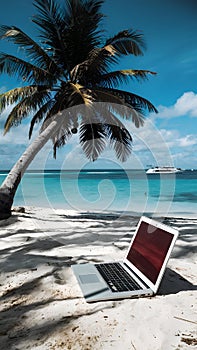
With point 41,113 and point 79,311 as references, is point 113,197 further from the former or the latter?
point 79,311

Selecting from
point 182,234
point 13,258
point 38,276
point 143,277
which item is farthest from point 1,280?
point 182,234

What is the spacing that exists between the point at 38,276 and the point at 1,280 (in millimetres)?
388

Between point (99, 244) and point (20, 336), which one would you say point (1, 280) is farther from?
point (99, 244)

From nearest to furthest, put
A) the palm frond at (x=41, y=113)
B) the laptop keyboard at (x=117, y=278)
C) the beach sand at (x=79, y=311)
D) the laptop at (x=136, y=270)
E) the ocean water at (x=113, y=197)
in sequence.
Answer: the beach sand at (x=79, y=311)
the laptop at (x=136, y=270)
the laptop keyboard at (x=117, y=278)
the palm frond at (x=41, y=113)
the ocean water at (x=113, y=197)

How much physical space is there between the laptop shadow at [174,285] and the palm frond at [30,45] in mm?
7047

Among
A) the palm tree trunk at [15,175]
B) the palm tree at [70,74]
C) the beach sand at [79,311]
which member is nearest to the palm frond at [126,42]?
the palm tree at [70,74]

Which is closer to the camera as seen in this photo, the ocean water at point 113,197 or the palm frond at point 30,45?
the palm frond at point 30,45

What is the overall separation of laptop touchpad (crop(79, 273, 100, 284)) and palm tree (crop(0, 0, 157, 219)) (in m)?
4.71

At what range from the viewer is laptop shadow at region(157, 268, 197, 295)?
96.3 inches

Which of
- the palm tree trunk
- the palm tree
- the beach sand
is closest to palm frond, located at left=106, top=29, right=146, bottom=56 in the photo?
the palm tree

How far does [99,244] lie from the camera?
4340 millimetres

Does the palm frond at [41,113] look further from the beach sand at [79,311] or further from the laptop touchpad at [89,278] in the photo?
the laptop touchpad at [89,278]

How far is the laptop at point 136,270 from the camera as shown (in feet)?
7.30

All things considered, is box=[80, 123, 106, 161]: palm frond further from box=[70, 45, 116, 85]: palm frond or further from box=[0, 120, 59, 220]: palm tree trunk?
box=[0, 120, 59, 220]: palm tree trunk
